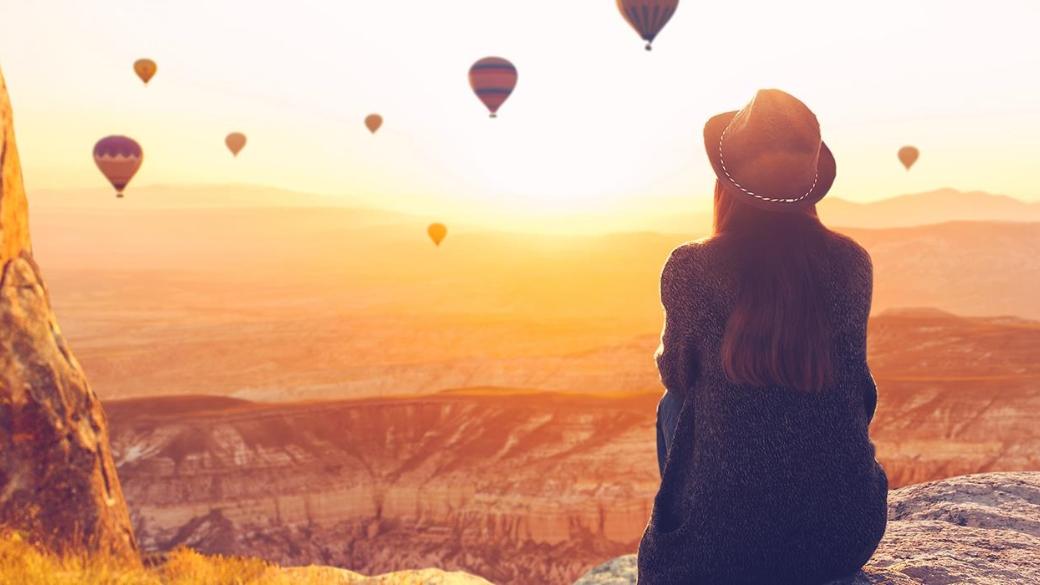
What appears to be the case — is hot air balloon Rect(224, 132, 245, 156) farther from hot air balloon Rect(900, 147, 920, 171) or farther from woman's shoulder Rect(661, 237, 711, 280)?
woman's shoulder Rect(661, 237, 711, 280)

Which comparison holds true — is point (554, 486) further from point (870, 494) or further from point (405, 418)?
point (870, 494)

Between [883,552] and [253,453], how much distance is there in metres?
33.3

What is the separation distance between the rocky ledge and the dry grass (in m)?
3.40

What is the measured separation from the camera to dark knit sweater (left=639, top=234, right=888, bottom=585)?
11.8ft

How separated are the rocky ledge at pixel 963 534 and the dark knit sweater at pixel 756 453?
370 mm

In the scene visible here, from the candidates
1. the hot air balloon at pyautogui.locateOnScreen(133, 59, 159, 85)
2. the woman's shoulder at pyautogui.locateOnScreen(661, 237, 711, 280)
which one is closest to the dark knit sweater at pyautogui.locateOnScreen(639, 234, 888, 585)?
the woman's shoulder at pyautogui.locateOnScreen(661, 237, 711, 280)

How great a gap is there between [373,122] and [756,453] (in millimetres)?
67387

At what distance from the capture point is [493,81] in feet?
135

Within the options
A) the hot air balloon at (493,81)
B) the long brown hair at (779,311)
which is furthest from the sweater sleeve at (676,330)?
the hot air balloon at (493,81)

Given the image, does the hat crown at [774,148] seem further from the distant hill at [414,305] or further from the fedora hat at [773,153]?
the distant hill at [414,305]

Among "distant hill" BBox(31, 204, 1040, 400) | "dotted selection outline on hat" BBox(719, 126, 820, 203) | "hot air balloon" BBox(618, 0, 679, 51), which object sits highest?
Answer: "hot air balloon" BBox(618, 0, 679, 51)

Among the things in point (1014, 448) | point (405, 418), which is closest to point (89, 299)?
point (405, 418)

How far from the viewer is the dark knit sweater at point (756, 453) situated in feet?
11.8

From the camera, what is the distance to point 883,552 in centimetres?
445
